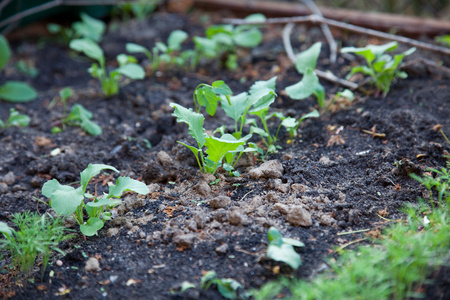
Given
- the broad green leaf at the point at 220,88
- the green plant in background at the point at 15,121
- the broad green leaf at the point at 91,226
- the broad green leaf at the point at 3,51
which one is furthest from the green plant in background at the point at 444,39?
the broad green leaf at the point at 3,51

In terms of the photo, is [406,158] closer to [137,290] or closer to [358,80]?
[358,80]

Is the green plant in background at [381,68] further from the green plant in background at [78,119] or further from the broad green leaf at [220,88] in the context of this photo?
the green plant in background at [78,119]

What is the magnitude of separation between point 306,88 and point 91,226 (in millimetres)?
1281

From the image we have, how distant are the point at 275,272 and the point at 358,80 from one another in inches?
64.6

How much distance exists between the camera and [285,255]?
4.75 ft

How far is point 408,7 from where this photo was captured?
4.34 m

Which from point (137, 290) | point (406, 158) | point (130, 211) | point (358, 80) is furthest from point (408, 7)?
point (137, 290)

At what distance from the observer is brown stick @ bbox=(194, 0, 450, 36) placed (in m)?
3.24

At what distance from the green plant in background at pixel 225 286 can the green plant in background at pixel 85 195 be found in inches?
17.6

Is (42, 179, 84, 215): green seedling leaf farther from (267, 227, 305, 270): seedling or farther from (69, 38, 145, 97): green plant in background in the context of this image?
(69, 38, 145, 97): green plant in background

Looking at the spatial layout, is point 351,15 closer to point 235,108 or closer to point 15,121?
point 235,108

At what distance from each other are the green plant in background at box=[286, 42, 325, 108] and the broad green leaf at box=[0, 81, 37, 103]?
1.92m

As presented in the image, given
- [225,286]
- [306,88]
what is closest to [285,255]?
[225,286]

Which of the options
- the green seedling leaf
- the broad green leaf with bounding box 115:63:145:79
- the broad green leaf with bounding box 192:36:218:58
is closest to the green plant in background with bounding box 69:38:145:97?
the broad green leaf with bounding box 115:63:145:79
